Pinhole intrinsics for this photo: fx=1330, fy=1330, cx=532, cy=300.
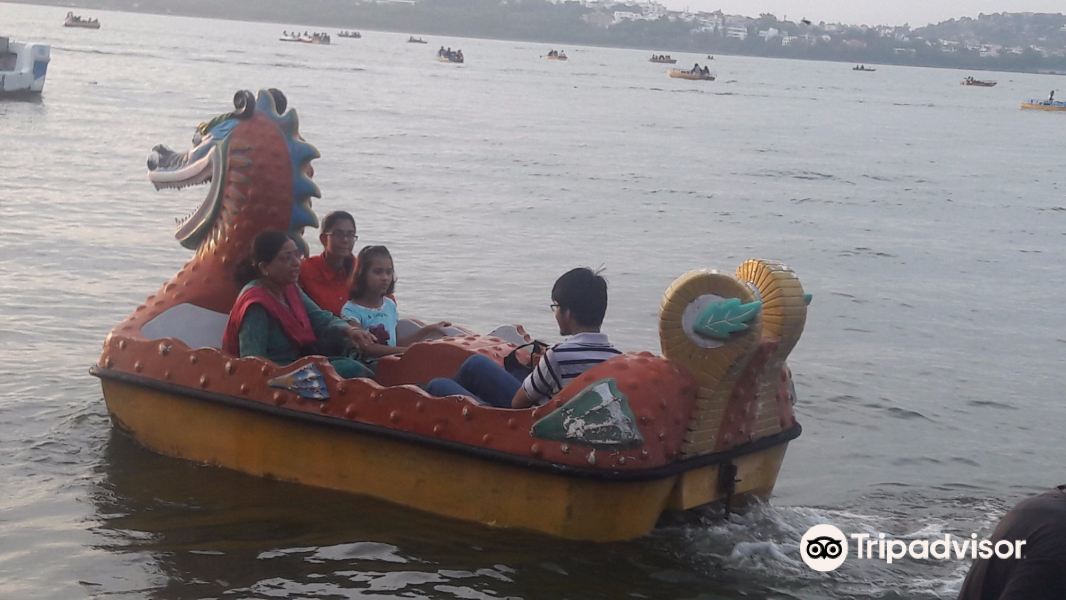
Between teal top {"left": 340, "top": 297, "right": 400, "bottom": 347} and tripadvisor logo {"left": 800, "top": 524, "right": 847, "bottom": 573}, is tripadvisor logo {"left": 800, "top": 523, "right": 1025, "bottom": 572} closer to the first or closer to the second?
tripadvisor logo {"left": 800, "top": 524, "right": 847, "bottom": 573}

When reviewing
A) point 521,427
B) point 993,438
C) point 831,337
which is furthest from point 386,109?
point 521,427

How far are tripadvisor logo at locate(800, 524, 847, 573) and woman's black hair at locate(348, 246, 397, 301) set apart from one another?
9.19ft

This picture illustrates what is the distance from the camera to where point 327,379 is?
6930mm

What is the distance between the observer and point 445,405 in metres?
6.57

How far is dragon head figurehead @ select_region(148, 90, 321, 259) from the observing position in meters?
7.95

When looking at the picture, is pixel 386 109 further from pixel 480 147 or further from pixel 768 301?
pixel 768 301

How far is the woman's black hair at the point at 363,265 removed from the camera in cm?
778

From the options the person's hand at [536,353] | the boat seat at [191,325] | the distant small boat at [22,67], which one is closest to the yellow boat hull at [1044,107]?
the distant small boat at [22,67]

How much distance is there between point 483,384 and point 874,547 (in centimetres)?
224

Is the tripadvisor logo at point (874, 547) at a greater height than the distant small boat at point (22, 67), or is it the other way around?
the distant small boat at point (22, 67)

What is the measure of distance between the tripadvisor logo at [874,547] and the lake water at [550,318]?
87 mm

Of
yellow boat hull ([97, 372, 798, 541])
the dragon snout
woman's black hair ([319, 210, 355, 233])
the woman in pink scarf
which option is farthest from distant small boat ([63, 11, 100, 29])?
the woman in pink scarf

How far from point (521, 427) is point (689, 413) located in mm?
802

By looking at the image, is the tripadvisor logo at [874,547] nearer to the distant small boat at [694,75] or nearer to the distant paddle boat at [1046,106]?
the distant paddle boat at [1046,106]
